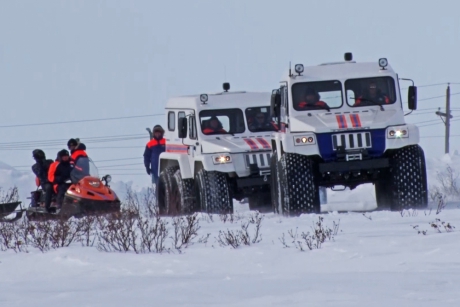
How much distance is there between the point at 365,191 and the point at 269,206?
8332 mm

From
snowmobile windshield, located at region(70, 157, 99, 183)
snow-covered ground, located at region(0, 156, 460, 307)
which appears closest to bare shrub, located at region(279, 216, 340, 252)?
snow-covered ground, located at region(0, 156, 460, 307)

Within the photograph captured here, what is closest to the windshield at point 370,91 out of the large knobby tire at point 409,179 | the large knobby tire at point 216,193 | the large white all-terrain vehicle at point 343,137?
the large white all-terrain vehicle at point 343,137

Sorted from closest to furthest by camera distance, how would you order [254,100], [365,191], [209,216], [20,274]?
[20,274]
[209,216]
[254,100]
[365,191]

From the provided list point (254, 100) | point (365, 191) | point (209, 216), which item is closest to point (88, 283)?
point (209, 216)

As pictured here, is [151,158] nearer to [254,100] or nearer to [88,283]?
[254,100]

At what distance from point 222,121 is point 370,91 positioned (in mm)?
3619

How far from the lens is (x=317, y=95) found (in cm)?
1783


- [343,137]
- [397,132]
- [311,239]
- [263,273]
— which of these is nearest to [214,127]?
[343,137]

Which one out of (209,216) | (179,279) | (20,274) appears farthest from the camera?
(209,216)

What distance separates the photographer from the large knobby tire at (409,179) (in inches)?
683

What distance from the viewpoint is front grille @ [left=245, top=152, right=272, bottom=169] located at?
19.7m

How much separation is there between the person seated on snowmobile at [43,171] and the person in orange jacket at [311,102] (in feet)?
15.8

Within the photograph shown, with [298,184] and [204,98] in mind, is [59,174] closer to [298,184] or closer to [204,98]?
[204,98]

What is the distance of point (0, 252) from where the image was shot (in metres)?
12.9
